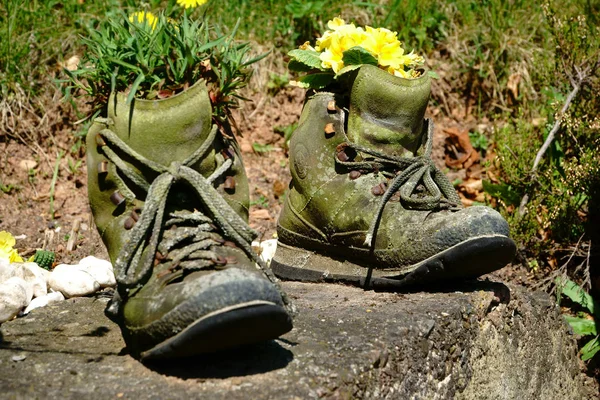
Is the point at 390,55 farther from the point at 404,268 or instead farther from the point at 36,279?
the point at 36,279

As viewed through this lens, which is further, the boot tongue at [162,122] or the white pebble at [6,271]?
the white pebble at [6,271]

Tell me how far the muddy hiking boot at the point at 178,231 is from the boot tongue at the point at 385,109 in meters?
0.59

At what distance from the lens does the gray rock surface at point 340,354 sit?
1.85m

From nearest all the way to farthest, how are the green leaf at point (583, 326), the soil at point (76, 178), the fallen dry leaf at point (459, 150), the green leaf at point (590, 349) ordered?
the green leaf at point (590, 349), the green leaf at point (583, 326), the soil at point (76, 178), the fallen dry leaf at point (459, 150)

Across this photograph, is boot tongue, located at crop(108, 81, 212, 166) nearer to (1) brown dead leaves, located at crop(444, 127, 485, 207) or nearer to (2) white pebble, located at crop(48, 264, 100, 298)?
(2) white pebble, located at crop(48, 264, 100, 298)

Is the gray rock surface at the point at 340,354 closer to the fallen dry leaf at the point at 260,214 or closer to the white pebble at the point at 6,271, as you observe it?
the white pebble at the point at 6,271

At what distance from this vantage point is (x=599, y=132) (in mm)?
3936

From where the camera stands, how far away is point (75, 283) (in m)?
2.81

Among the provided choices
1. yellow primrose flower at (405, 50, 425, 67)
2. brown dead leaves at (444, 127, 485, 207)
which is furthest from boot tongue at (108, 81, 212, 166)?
brown dead leaves at (444, 127, 485, 207)

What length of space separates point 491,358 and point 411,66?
110 cm

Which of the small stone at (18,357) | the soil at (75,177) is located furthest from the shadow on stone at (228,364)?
the soil at (75,177)

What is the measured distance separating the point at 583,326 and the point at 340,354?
2068 mm

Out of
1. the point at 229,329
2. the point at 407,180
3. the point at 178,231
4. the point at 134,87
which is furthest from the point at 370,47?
the point at 229,329

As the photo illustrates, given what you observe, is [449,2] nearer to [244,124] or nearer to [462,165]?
[462,165]
